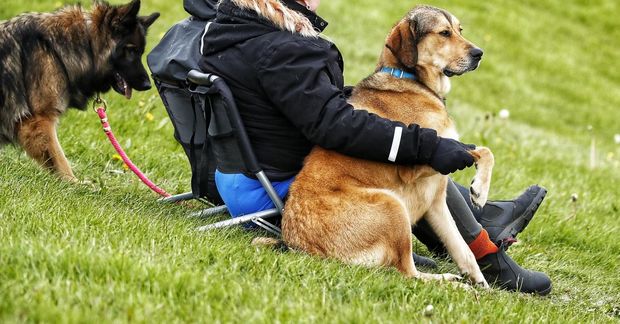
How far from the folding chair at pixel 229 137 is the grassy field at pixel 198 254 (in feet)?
0.44

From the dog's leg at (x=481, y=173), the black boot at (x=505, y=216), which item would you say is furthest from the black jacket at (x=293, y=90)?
the black boot at (x=505, y=216)

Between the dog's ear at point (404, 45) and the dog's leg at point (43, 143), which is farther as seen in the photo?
the dog's leg at point (43, 143)

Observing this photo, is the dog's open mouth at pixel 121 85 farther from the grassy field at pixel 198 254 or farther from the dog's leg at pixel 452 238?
the dog's leg at pixel 452 238

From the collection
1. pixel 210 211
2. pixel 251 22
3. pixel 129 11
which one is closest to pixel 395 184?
pixel 251 22

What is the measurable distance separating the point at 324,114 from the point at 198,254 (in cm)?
92

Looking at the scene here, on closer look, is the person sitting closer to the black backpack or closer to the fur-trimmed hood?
the fur-trimmed hood

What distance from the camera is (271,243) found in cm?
422

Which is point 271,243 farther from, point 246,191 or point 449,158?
point 449,158

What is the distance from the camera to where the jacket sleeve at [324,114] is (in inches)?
156

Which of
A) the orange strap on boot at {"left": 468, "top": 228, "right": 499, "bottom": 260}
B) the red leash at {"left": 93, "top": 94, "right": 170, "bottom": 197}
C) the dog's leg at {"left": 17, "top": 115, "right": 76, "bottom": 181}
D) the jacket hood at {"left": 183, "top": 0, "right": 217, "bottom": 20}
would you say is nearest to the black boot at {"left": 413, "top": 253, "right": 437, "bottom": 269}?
the orange strap on boot at {"left": 468, "top": 228, "right": 499, "bottom": 260}

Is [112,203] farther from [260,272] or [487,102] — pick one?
[487,102]

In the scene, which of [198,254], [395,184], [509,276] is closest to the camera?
[198,254]

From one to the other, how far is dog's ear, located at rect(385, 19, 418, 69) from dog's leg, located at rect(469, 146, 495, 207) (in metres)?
0.67

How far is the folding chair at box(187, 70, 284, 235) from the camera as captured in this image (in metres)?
4.14
